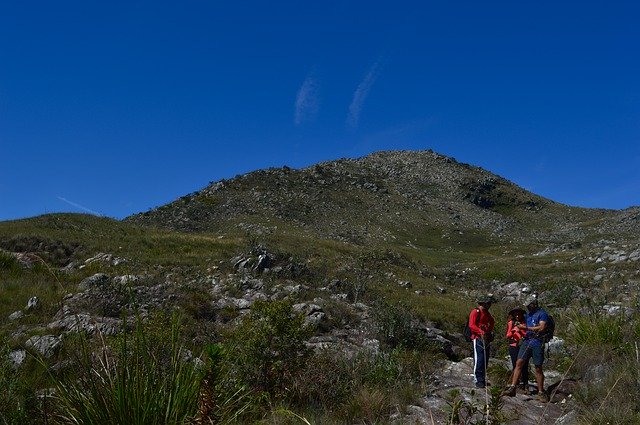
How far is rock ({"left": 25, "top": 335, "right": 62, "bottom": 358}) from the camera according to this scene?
6.51 meters

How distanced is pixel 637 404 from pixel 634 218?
223 ft

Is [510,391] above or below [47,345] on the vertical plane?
below

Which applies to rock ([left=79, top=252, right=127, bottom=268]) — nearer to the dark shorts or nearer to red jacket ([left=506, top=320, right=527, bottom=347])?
red jacket ([left=506, top=320, right=527, bottom=347])

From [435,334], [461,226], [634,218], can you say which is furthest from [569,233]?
[435,334]

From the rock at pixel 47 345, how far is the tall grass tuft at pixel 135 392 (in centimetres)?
464

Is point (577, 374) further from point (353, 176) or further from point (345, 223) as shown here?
point (353, 176)

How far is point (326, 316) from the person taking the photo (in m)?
11.8

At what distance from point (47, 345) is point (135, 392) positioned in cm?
564

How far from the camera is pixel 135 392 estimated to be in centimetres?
233

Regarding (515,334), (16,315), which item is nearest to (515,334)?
(515,334)

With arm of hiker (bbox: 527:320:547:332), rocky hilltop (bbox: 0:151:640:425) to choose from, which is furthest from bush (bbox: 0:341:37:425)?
arm of hiker (bbox: 527:320:547:332)

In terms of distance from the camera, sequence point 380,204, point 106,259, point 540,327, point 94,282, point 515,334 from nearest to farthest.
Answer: point 540,327 → point 515,334 → point 94,282 → point 106,259 → point 380,204

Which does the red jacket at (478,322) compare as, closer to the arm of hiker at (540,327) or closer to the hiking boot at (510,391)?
the arm of hiker at (540,327)

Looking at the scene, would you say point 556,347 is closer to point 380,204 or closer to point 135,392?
point 135,392
